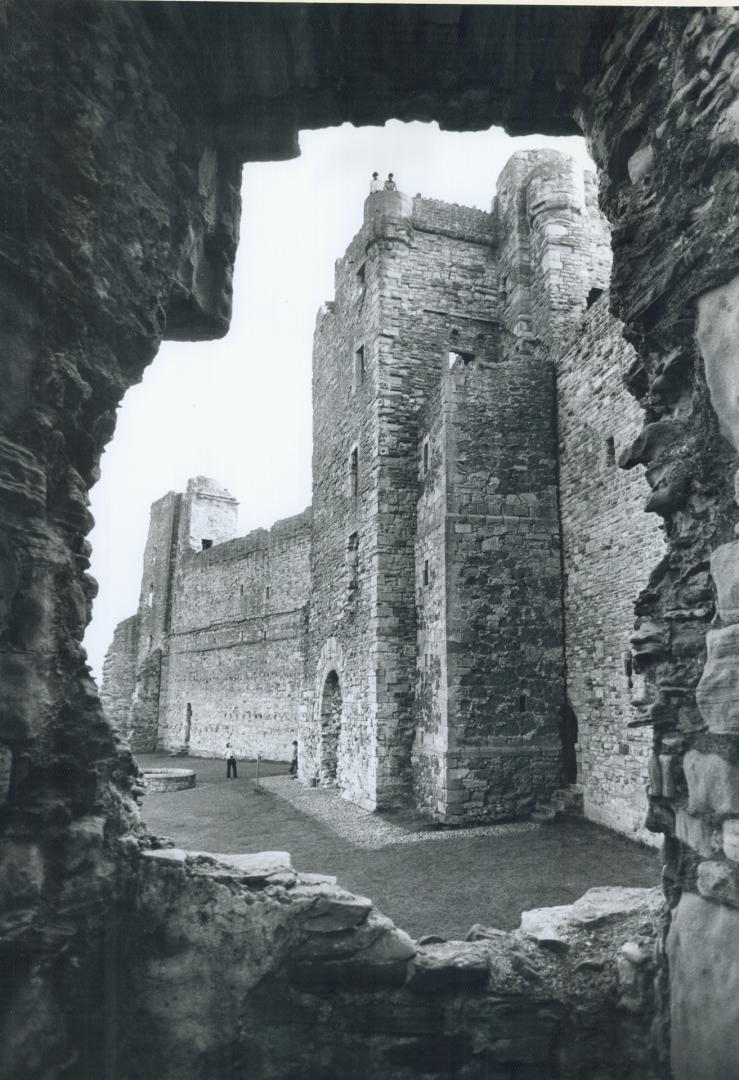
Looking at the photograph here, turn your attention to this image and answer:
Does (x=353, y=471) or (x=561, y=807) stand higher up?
(x=353, y=471)

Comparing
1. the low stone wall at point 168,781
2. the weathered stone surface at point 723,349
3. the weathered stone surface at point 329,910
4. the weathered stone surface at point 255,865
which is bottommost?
the low stone wall at point 168,781

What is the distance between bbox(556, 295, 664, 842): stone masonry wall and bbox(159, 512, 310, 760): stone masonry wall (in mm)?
10794

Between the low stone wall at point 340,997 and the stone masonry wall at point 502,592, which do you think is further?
the stone masonry wall at point 502,592

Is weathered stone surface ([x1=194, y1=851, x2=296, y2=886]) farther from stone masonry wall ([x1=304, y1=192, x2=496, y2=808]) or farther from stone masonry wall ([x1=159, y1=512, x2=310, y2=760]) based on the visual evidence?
stone masonry wall ([x1=159, y1=512, x2=310, y2=760])

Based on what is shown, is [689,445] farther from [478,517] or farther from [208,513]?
[208,513]

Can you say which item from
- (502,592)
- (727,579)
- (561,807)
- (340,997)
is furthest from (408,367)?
(340,997)

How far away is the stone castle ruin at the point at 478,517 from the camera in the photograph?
10289mm

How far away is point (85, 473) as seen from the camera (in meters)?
3.49

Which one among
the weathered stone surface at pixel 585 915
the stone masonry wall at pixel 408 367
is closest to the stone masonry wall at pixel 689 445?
the weathered stone surface at pixel 585 915

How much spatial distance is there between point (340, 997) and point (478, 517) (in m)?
8.52

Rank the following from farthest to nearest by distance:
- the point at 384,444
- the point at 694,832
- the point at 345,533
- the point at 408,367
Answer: the point at 345,533
the point at 408,367
the point at 384,444
the point at 694,832

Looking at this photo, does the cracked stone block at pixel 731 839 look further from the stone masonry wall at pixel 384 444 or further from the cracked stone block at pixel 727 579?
the stone masonry wall at pixel 384 444

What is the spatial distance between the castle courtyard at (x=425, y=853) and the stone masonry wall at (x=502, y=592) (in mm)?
874

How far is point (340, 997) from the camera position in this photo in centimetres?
330
